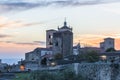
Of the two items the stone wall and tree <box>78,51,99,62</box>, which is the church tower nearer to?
tree <box>78,51,99,62</box>

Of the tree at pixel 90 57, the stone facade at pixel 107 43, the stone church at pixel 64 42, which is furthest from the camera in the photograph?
the stone facade at pixel 107 43

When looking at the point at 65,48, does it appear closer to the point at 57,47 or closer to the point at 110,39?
the point at 57,47

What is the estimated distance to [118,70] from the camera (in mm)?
38375

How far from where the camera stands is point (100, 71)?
133ft

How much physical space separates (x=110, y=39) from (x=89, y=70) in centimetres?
12660

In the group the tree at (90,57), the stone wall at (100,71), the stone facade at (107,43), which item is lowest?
the stone facade at (107,43)

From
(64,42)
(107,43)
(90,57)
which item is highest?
(64,42)

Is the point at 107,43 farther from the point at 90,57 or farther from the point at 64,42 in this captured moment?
the point at 90,57

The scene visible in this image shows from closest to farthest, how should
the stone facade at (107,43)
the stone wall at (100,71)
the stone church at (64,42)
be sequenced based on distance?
the stone wall at (100,71)
the stone church at (64,42)
the stone facade at (107,43)

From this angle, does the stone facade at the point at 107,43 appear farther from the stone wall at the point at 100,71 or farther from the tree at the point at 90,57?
the stone wall at the point at 100,71

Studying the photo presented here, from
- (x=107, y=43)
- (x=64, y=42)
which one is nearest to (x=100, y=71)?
(x=64, y=42)

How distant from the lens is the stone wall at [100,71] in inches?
1513

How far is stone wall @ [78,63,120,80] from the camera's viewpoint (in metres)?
38.4

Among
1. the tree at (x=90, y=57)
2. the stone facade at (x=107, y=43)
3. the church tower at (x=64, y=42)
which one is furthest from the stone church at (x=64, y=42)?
the stone facade at (x=107, y=43)
